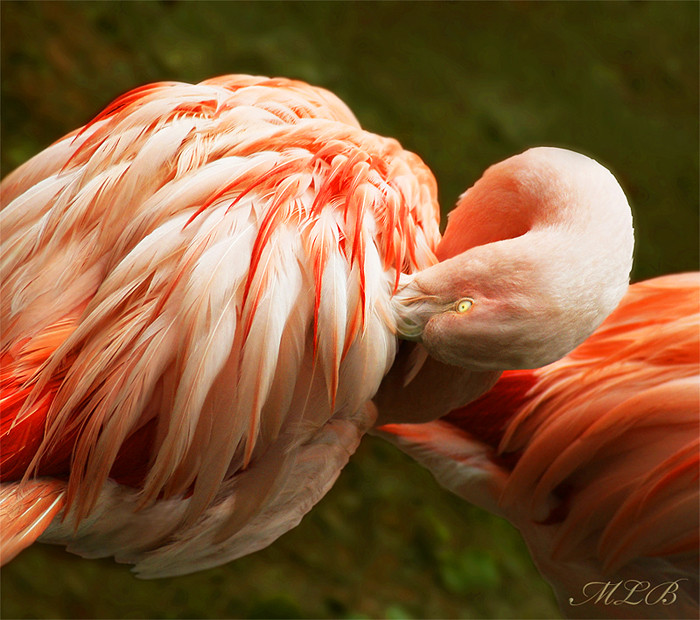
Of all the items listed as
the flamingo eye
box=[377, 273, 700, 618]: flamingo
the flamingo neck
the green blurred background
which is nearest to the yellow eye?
the flamingo eye

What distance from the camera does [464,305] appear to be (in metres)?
0.57

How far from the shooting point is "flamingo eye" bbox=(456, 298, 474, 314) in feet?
1.87

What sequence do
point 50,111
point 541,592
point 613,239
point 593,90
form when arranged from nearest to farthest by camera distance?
point 613,239 → point 50,111 → point 541,592 → point 593,90

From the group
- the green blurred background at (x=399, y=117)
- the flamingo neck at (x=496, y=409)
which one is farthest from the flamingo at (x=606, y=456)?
the green blurred background at (x=399, y=117)

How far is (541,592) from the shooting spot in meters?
1.66

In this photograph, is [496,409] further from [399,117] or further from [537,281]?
[399,117]

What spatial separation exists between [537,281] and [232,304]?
22 centimetres

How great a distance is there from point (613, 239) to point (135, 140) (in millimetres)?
392

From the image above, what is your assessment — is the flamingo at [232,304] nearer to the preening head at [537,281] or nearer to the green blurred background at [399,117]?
the preening head at [537,281]

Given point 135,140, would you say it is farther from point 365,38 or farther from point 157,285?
point 365,38

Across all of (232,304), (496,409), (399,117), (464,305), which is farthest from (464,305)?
(399,117)

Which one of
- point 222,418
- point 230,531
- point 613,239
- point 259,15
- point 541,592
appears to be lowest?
point 541,592

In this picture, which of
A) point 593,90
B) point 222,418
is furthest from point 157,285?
point 593,90

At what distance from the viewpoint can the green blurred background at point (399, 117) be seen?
1463 millimetres
